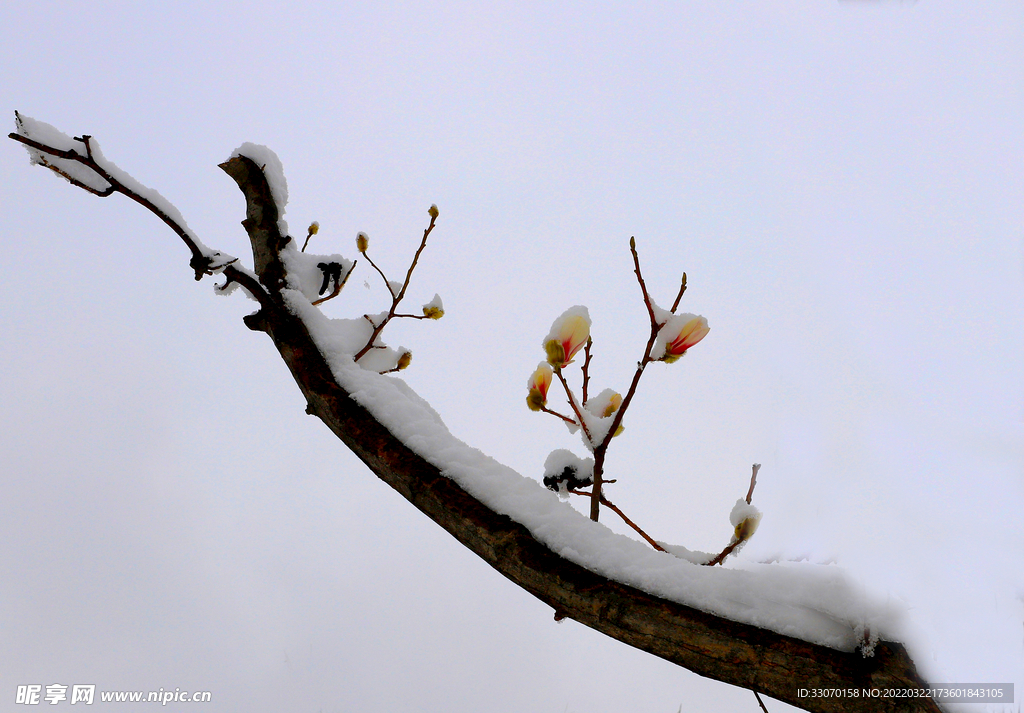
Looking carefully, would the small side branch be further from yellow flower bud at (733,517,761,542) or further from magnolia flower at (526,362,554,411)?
yellow flower bud at (733,517,761,542)

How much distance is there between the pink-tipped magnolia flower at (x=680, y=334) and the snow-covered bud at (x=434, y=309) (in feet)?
2.31

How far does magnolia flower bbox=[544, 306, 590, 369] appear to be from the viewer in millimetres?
1181

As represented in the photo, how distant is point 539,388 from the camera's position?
4.25ft

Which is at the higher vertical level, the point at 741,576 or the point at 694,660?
the point at 741,576

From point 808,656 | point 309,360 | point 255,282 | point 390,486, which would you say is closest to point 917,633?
point 808,656

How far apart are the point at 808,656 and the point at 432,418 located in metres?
0.87

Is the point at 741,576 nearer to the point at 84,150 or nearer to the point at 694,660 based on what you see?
the point at 694,660

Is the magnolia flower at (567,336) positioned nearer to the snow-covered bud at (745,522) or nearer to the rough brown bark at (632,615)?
the rough brown bark at (632,615)

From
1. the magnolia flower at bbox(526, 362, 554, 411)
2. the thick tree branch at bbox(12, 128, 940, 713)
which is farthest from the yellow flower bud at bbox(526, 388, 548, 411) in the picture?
the thick tree branch at bbox(12, 128, 940, 713)

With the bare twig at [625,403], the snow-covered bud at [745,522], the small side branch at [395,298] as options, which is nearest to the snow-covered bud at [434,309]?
the small side branch at [395,298]

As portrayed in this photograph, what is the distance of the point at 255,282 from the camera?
145 centimetres

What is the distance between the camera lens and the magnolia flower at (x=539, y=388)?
4.23 ft

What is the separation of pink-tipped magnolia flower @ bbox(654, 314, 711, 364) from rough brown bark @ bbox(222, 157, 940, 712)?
Result: 471 millimetres

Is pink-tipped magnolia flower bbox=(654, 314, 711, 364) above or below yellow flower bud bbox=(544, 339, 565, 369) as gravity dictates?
above
